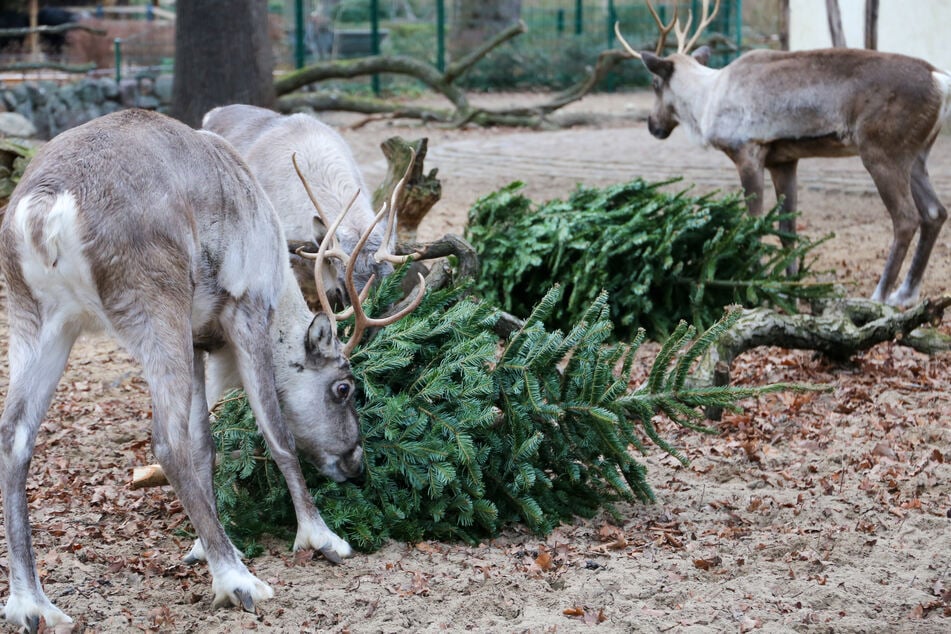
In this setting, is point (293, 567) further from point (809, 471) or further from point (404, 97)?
point (404, 97)

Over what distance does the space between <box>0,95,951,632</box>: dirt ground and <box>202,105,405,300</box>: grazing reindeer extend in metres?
1.38

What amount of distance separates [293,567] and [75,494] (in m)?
1.40

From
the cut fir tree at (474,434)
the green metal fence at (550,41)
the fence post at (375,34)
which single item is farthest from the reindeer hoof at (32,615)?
the green metal fence at (550,41)

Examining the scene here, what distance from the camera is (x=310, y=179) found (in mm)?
6605

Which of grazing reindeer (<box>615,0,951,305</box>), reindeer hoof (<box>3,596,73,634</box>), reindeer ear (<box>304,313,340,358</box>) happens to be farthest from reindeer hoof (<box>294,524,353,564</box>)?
grazing reindeer (<box>615,0,951,305</box>)

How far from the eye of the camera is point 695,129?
366 inches

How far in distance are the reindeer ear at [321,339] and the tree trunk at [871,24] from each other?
10.1 meters

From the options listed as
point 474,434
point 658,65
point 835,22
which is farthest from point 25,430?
point 835,22

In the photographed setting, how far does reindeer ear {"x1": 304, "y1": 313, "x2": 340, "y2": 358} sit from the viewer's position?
4.38 m

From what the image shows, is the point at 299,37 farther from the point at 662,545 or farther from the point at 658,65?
the point at 662,545

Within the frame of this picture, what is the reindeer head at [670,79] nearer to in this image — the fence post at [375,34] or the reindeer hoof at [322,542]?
the reindeer hoof at [322,542]

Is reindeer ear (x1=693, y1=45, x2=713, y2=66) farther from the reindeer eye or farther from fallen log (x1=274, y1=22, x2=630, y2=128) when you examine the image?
the reindeer eye

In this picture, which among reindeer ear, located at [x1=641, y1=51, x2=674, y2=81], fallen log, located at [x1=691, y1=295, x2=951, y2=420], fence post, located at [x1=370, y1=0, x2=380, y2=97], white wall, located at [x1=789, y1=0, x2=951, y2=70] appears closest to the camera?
fallen log, located at [x1=691, y1=295, x2=951, y2=420]

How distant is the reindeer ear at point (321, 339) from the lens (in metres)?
4.38
